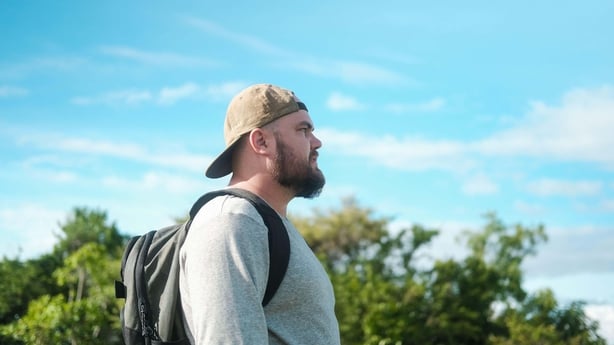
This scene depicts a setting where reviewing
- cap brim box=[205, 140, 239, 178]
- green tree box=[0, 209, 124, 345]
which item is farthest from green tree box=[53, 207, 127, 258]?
cap brim box=[205, 140, 239, 178]

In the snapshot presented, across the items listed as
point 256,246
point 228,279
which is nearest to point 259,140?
point 256,246

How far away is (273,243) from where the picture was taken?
7.67 ft

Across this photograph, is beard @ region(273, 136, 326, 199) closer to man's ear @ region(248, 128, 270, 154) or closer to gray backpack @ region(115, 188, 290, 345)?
man's ear @ region(248, 128, 270, 154)

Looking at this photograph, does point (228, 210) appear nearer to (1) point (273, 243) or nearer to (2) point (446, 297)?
(1) point (273, 243)

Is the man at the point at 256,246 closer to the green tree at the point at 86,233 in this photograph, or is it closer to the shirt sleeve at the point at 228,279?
the shirt sleeve at the point at 228,279

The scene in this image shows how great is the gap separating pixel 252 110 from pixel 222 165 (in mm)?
241

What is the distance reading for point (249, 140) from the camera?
2.62 metres

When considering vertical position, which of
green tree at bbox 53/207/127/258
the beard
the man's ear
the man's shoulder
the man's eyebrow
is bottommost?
the man's shoulder

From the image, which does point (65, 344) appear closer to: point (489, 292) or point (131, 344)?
point (489, 292)

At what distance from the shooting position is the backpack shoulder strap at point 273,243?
2322mm

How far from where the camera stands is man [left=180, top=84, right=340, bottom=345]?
2.21 metres

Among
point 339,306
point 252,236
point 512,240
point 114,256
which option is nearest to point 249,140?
point 252,236

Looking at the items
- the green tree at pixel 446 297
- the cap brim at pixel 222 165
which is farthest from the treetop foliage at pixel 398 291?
the cap brim at pixel 222 165

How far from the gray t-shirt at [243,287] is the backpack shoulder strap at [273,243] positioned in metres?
0.02
